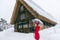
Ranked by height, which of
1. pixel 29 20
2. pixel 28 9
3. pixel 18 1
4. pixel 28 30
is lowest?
pixel 28 30

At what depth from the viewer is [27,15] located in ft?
51.0

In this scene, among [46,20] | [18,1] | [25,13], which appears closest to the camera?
[46,20]

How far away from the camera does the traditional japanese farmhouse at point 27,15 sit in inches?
553

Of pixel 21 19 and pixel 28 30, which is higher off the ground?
pixel 21 19

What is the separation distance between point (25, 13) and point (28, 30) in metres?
1.81

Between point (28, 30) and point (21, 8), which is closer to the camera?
point (28, 30)

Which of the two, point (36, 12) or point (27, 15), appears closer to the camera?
point (36, 12)

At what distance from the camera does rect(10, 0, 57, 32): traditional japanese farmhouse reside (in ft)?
46.0

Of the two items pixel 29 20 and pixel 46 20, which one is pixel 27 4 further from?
pixel 46 20

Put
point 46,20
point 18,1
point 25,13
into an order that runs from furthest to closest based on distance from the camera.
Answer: point 18,1 < point 25,13 < point 46,20

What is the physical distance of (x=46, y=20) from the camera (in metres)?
13.9

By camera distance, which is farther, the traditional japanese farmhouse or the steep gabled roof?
the traditional japanese farmhouse

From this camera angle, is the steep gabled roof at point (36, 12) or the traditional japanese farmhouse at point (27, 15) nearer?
the steep gabled roof at point (36, 12)

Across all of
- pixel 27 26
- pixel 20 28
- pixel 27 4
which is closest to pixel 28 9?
pixel 27 4
